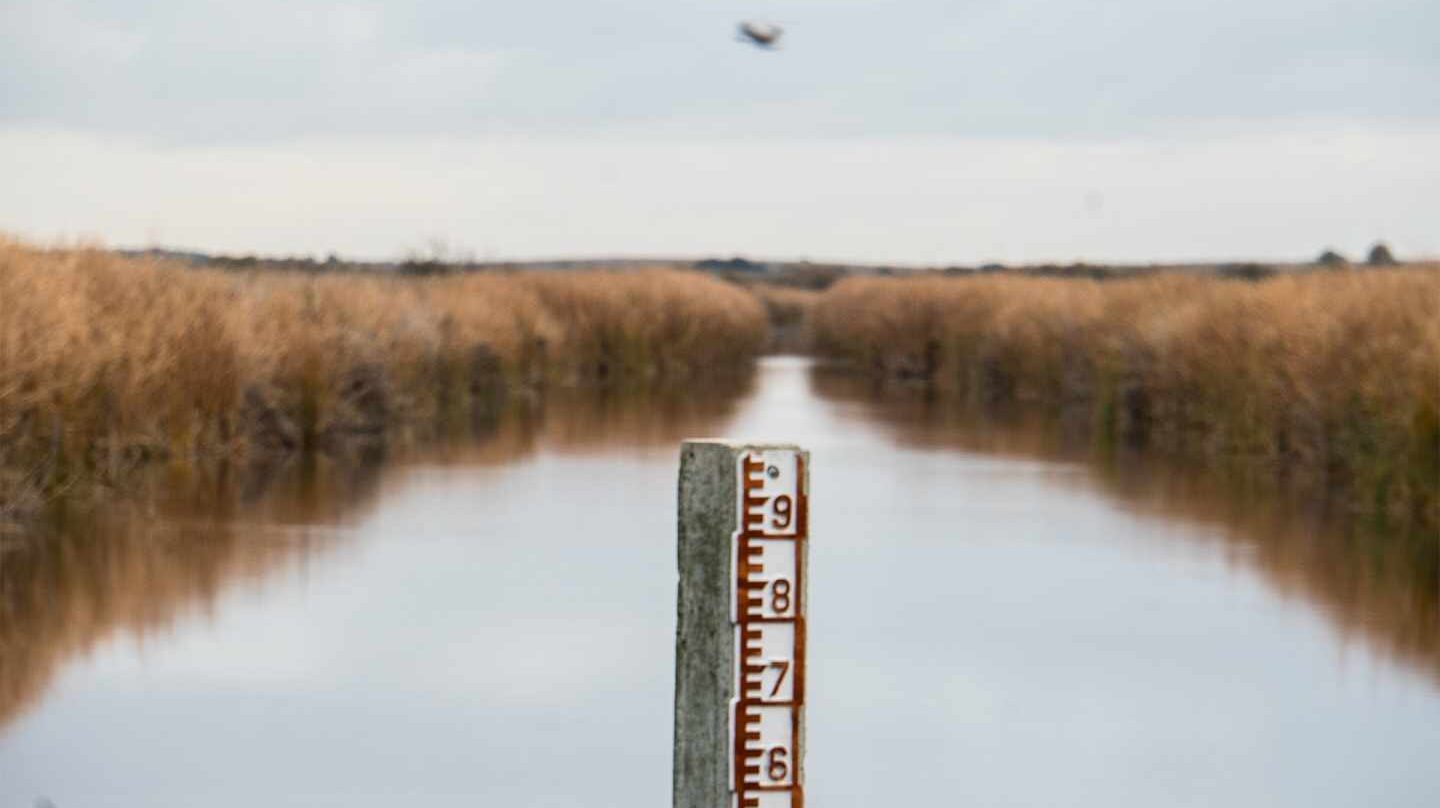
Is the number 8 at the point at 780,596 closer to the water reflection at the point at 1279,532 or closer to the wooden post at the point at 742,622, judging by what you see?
the wooden post at the point at 742,622

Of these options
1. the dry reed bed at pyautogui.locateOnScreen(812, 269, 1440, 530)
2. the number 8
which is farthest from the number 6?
the dry reed bed at pyautogui.locateOnScreen(812, 269, 1440, 530)

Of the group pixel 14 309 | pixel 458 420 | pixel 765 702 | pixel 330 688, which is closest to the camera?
pixel 765 702

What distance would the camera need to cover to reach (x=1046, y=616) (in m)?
12.5

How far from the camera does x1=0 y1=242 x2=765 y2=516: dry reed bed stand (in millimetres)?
14227

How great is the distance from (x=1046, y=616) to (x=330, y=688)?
4000mm

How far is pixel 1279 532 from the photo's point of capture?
53.6 feet

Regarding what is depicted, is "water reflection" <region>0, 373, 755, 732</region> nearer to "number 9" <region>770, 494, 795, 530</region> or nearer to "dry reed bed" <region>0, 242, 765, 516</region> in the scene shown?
"dry reed bed" <region>0, 242, 765, 516</region>

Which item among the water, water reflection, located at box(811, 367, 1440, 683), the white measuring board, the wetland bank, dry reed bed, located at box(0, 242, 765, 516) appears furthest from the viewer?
dry reed bed, located at box(0, 242, 765, 516)

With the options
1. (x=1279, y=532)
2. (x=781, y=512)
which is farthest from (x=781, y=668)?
(x=1279, y=532)

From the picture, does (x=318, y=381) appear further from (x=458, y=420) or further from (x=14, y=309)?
(x=14, y=309)

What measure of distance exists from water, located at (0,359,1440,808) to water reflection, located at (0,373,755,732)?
4 cm

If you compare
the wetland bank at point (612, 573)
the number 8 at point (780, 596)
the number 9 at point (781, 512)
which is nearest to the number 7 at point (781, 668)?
the number 8 at point (780, 596)

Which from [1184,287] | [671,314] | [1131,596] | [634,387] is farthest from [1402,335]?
[671,314]

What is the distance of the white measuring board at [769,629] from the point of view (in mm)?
5027
